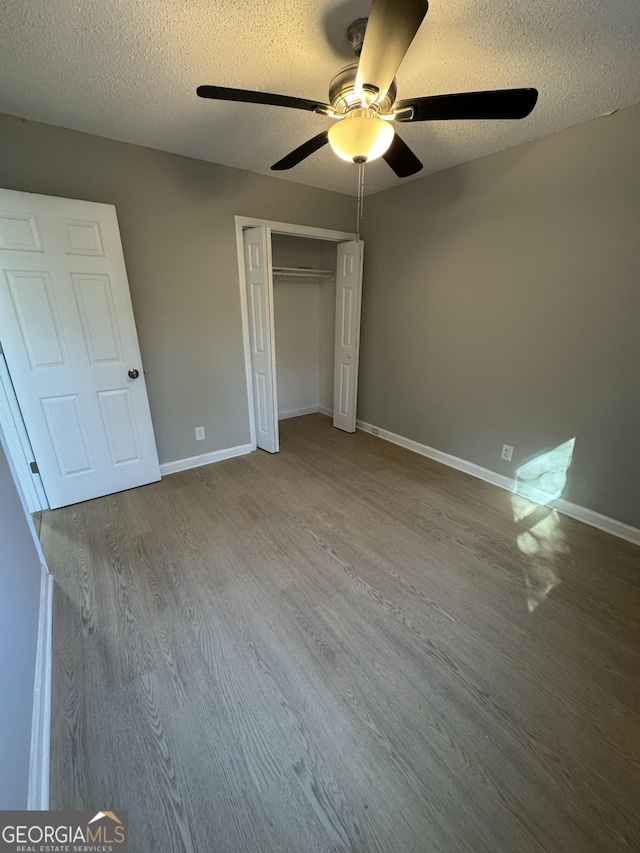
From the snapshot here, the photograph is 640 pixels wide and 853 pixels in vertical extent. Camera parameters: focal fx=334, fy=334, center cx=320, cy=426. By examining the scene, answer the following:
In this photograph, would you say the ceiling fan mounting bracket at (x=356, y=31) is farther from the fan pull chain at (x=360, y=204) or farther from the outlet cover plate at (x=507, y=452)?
the outlet cover plate at (x=507, y=452)

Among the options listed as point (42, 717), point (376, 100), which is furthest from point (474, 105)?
point (42, 717)

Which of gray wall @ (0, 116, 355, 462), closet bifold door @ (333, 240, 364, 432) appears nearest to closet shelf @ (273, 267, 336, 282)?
closet bifold door @ (333, 240, 364, 432)

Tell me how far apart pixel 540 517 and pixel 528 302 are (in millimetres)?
1560

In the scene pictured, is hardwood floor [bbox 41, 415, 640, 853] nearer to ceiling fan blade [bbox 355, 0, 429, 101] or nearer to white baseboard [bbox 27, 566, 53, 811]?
white baseboard [bbox 27, 566, 53, 811]

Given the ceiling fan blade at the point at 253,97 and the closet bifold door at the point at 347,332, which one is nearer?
the ceiling fan blade at the point at 253,97

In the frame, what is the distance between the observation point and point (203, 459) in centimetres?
316

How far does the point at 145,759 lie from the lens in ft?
3.67

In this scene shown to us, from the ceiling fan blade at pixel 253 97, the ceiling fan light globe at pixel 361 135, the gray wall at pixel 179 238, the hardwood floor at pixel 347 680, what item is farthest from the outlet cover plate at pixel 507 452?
the ceiling fan blade at pixel 253 97

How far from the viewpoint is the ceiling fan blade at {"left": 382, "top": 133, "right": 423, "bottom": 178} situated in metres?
1.62

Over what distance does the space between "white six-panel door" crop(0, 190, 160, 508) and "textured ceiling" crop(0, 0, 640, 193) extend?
0.60m

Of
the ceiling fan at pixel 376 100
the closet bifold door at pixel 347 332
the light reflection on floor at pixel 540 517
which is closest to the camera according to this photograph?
the ceiling fan at pixel 376 100

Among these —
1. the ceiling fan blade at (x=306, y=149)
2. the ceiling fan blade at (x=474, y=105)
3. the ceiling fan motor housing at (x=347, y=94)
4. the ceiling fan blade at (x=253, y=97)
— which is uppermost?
the ceiling fan motor housing at (x=347, y=94)

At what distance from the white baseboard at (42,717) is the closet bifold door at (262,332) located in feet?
6.74

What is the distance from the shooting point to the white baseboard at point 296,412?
4414mm
